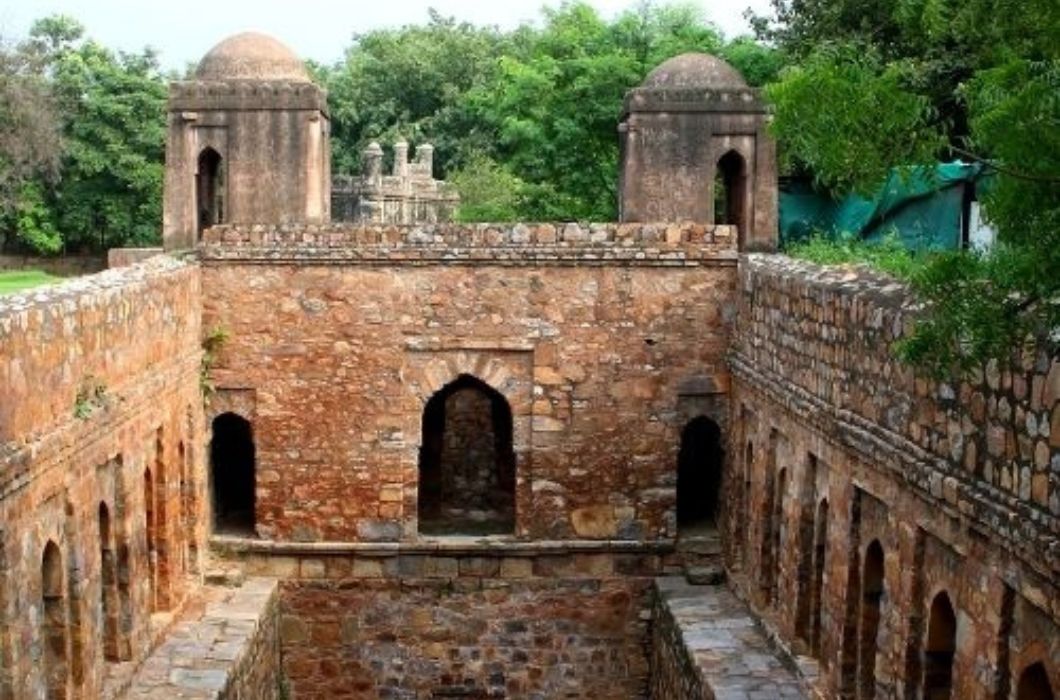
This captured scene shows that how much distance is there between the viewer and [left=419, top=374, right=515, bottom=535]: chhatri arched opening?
15023 millimetres

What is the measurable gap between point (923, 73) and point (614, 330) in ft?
15.5

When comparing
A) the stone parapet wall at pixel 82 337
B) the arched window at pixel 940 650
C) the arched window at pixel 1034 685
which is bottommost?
the arched window at pixel 940 650

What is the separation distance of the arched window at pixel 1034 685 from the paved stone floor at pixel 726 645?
3.71 metres

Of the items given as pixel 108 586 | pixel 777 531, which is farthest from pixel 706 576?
pixel 108 586

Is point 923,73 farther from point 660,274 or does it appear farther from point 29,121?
point 29,121

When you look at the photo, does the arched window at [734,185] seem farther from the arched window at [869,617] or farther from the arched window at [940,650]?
the arched window at [940,650]

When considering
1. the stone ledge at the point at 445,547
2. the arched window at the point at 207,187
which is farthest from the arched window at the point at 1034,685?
the arched window at the point at 207,187

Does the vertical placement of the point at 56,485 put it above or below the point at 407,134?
below

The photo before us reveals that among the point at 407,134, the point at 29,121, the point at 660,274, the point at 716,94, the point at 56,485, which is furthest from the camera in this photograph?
the point at 407,134

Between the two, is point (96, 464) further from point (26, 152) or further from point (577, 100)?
point (26, 152)

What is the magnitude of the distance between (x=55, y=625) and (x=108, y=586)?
125 cm

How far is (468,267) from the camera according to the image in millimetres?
13328

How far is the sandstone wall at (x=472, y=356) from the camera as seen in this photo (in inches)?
523

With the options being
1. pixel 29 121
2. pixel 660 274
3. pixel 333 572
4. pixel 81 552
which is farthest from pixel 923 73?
pixel 29 121
